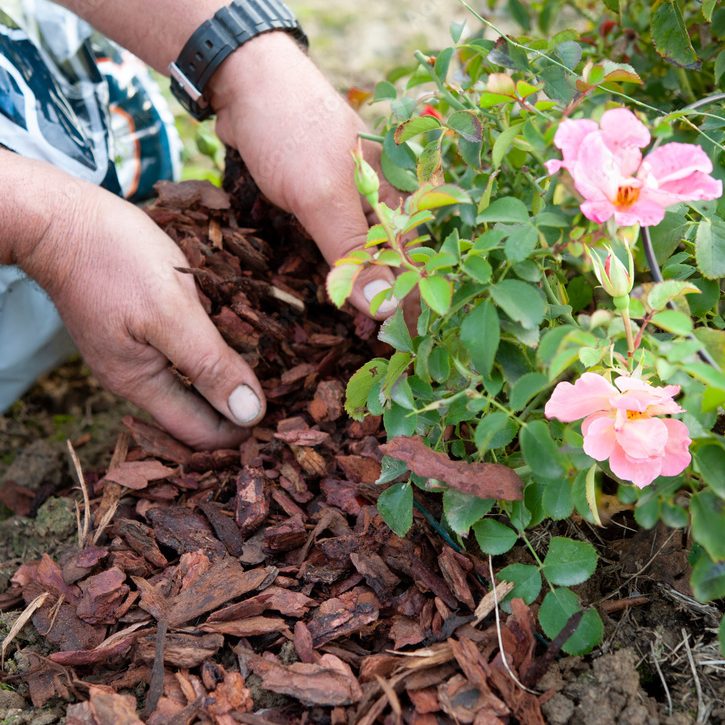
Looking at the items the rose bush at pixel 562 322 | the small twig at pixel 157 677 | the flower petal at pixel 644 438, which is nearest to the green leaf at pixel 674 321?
the rose bush at pixel 562 322

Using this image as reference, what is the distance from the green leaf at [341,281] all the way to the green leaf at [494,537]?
1.39 feet

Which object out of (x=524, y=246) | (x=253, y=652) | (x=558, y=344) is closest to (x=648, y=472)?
(x=558, y=344)

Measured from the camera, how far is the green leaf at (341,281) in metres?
1.01

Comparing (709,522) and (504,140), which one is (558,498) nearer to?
(709,522)

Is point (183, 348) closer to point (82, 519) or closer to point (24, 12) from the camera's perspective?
point (82, 519)

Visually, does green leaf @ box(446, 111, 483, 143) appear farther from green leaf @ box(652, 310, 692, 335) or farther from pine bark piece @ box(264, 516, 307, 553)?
pine bark piece @ box(264, 516, 307, 553)

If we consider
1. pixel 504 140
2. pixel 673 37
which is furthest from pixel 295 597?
pixel 673 37

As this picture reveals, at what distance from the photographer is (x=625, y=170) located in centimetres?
94

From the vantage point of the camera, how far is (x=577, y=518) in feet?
4.35

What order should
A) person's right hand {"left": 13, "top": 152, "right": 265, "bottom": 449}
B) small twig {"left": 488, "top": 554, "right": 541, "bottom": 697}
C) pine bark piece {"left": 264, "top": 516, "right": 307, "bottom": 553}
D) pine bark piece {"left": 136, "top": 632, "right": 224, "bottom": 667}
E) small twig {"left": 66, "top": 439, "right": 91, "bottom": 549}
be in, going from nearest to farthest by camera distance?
small twig {"left": 488, "top": 554, "right": 541, "bottom": 697}, pine bark piece {"left": 136, "top": 632, "right": 224, "bottom": 667}, pine bark piece {"left": 264, "top": 516, "right": 307, "bottom": 553}, small twig {"left": 66, "top": 439, "right": 91, "bottom": 549}, person's right hand {"left": 13, "top": 152, "right": 265, "bottom": 449}

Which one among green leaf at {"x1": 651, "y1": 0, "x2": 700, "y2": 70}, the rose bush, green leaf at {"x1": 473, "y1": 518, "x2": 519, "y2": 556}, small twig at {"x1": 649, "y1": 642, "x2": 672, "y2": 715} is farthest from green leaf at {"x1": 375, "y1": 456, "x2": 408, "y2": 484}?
green leaf at {"x1": 651, "y1": 0, "x2": 700, "y2": 70}

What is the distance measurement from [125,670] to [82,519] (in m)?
0.40

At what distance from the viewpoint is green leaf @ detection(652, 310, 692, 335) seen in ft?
3.03

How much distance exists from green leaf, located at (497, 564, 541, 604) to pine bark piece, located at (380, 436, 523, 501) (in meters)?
0.13
